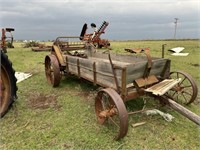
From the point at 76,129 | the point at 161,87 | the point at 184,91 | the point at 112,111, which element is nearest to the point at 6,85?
the point at 76,129

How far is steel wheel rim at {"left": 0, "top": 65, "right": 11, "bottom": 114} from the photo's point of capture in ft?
14.3

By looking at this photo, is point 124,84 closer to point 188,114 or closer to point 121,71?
point 121,71

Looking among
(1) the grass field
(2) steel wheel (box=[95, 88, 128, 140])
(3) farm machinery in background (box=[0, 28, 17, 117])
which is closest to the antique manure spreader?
(2) steel wheel (box=[95, 88, 128, 140])

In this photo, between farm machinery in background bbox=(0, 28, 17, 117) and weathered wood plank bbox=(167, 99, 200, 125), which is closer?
weathered wood plank bbox=(167, 99, 200, 125)

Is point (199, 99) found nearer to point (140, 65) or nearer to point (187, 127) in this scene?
point (187, 127)

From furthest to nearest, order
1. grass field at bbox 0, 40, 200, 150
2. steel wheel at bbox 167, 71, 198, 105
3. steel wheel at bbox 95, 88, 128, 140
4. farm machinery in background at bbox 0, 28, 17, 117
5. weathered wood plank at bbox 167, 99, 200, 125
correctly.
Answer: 1. steel wheel at bbox 167, 71, 198, 105
2. farm machinery in background at bbox 0, 28, 17, 117
3. grass field at bbox 0, 40, 200, 150
4. steel wheel at bbox 95, 88, 128, 140
5. weathered wood plank at bbox 167, 99, 200, 125

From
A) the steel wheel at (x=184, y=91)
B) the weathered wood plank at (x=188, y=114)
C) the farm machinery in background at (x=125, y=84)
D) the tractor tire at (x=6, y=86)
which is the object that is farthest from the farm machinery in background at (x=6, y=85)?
the steel wheel at (x=184, y=91)

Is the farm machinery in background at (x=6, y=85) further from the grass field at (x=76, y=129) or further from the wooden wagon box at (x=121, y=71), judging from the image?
the wooden wagon box at (x=121, y=71)

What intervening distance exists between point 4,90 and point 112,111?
241 cm

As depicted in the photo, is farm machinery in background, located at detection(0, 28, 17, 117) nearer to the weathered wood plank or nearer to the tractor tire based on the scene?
the tractor tire

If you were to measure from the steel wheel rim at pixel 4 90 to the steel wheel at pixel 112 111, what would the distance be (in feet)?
6.41

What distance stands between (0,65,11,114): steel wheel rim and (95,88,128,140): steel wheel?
195 centimetres

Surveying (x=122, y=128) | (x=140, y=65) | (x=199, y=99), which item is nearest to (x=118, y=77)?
(x=140, y=65)

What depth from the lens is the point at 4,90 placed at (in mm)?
4430
